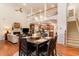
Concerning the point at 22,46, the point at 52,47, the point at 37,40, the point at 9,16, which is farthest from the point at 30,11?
the point at 52,47

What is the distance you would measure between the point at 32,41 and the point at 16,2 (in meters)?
0.69

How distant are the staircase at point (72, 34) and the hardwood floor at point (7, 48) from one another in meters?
Result: 0.87

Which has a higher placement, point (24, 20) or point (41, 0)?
point (41, 0)

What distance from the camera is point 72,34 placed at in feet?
6.97

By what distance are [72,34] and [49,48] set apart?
1.44 feet

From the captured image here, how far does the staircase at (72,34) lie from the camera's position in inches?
83.1

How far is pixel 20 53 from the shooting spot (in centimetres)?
215

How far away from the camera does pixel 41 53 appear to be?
2.15 metres

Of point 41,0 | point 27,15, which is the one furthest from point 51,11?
point 27,15

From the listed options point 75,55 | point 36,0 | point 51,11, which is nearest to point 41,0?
point 36,0

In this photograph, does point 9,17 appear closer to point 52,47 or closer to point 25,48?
point 25,48

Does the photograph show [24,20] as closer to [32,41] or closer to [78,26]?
[32,41]

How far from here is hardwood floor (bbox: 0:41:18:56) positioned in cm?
207

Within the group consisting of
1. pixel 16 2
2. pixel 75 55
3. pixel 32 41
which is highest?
pixel 16 2
